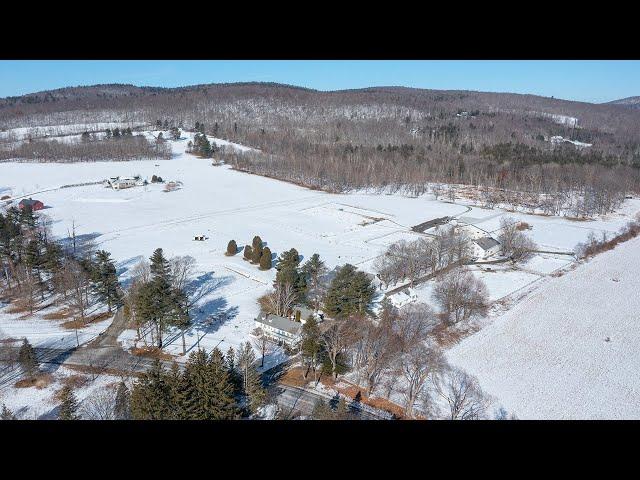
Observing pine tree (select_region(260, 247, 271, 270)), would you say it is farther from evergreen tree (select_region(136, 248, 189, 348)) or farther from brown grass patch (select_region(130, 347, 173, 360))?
brown grass patch (select_region(130, 347, 173, 360))

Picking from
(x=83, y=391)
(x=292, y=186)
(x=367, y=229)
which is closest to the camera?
(x=83, y=391)

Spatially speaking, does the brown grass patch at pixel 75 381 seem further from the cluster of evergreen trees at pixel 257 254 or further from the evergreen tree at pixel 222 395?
the cluster of evergreen trees at pixel 257 254

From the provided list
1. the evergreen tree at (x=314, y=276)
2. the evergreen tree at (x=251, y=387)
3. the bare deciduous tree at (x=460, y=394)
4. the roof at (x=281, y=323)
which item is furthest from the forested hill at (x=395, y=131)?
the evergreen tree at (x=251, y=387)

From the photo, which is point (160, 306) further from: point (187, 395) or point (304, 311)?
point (187, 395)

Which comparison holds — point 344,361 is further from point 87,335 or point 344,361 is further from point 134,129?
point 134,129

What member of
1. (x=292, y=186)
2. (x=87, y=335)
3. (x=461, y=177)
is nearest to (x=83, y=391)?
(x=87, y=335)

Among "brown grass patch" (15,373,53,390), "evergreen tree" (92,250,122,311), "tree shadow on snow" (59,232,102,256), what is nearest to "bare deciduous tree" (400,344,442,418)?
"brown grass patch" (15,373,53,390)
